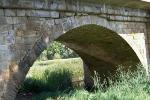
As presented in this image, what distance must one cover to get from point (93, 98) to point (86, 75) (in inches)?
209

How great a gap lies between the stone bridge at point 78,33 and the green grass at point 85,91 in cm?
89

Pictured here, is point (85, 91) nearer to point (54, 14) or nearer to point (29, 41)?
point (54, 14)

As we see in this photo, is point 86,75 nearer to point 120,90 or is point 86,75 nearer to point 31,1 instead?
point 120,90

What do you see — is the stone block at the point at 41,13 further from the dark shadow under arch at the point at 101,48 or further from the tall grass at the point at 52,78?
the tall grass at the point at 52,78

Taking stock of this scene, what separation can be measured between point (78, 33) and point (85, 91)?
1429 mm

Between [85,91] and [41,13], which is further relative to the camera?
[85,91]

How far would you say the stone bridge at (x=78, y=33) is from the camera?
5.61 metres

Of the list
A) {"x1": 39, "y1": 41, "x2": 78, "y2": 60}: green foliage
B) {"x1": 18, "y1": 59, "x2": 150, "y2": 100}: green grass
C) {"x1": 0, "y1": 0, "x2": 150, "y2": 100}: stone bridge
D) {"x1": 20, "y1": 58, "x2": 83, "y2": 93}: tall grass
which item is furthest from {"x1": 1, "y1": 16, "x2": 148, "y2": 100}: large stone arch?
{"x1": 39, "y1": 41, "x2": 78, "y2": 60}: green foliage

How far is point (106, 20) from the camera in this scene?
828 cm

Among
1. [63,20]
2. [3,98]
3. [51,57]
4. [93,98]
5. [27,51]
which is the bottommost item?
[51,57]

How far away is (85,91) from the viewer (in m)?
8.39

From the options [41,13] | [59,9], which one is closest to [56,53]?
[59,9]

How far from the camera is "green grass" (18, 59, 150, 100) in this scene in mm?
6785

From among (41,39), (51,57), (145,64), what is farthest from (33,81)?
(51,57)
